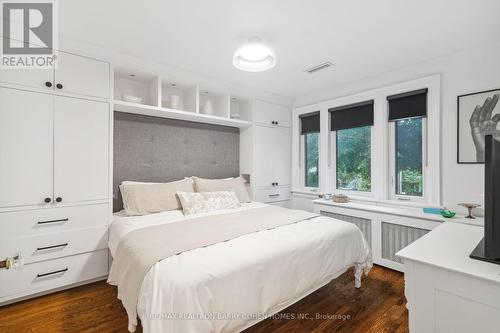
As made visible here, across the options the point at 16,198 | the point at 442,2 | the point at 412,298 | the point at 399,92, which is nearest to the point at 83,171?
the point at 16,198

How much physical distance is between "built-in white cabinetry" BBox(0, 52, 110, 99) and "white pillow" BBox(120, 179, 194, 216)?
1005 mm

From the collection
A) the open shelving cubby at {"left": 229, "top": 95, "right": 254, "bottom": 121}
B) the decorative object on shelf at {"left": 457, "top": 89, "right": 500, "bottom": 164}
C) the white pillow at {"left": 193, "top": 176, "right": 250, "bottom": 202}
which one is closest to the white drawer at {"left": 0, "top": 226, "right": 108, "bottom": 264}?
the white pillow at {"left": 193, "top": 176, "right": 250, "bottom": 202}

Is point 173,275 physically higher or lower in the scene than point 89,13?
lower

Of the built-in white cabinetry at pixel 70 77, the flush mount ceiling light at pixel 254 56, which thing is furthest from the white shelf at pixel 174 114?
the flush mount ceiling light at pixel 254 56

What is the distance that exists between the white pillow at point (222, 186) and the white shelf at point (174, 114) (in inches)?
32.9

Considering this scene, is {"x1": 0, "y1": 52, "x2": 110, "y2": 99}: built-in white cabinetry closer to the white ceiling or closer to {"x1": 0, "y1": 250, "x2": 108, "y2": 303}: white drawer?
the white ceiling

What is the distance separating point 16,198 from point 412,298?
2.98 meters

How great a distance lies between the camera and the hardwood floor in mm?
1788

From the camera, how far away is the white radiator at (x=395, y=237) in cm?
257

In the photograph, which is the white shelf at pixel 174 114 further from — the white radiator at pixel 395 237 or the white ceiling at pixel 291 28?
the white radiator at pixel 395 237

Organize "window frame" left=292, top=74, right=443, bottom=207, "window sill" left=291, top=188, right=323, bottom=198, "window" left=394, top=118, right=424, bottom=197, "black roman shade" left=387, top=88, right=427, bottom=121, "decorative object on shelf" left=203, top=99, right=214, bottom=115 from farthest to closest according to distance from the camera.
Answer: "window sill" left=291, top=188, right=323, bottom=198 < "decorative object on shelf" left=203, top=99, right=214, bottom=115 < "window" left=394, top=118, right=424, bottom=197 < "black roman shade" left=387, top=88, right=427, bottom=121 < "window frame" left=292, top=74, right=443, bottom=207

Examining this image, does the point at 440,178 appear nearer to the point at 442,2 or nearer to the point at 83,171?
the point at 442,2

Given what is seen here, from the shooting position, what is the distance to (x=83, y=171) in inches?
92.6

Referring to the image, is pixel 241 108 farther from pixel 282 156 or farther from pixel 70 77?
pixel 70 77
